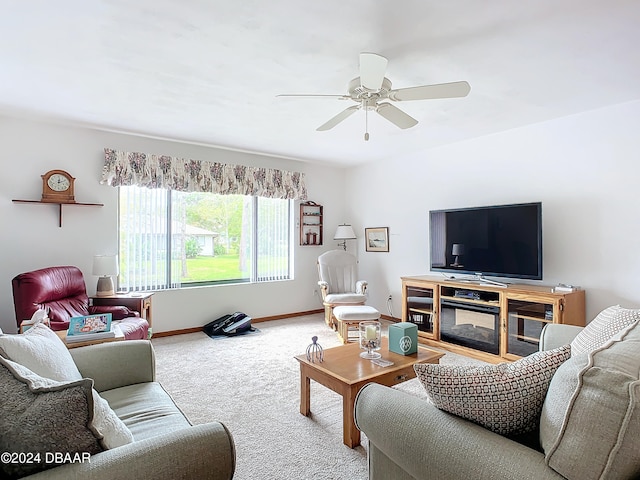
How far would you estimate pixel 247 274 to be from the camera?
5.33m

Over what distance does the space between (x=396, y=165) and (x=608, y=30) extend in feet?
10.8

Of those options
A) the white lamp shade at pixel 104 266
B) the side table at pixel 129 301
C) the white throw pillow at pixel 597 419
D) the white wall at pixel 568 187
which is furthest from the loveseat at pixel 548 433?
the white lamp shade at pixel 104 266

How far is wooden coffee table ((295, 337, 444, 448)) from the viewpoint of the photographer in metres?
2.13

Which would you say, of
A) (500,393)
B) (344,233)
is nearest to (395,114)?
(500,393)

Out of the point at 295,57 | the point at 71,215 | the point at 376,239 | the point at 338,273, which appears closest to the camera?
the point at 295,57

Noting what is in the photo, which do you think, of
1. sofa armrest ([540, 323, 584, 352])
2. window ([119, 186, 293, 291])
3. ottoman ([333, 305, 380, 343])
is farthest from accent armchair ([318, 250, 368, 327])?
sofa armrest ([540, 323, 584, 352])

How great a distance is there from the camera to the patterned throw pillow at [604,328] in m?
1.43

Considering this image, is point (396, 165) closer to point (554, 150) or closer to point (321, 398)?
point (554, 150)

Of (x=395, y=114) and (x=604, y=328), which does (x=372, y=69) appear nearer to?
(x=395, y=114)

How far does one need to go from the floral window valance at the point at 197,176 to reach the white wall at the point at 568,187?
6.34 feet

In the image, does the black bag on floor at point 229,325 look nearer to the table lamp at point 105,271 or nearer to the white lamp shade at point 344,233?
the table lamp at point 105,271

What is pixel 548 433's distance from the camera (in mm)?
982

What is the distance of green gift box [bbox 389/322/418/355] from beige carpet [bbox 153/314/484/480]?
46 centimetres

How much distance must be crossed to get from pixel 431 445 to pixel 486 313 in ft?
9.61
